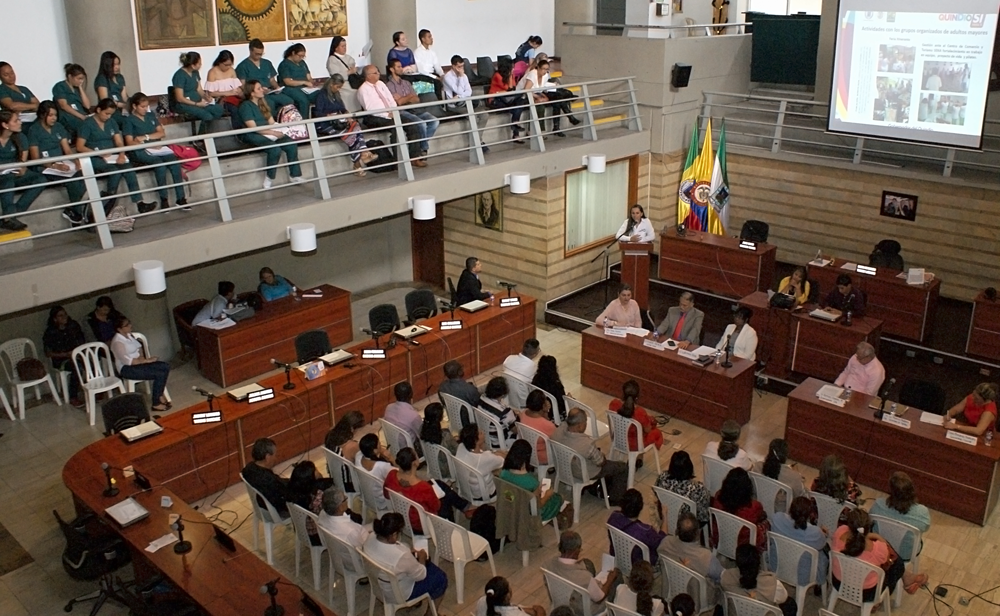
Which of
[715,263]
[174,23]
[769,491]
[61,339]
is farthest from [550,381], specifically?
[174,23]

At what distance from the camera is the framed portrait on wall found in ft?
36.5

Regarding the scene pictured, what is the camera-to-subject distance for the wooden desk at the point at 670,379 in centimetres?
947

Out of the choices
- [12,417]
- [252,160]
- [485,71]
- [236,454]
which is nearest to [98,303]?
[12,417]

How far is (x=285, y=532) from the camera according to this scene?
8055 millimetres

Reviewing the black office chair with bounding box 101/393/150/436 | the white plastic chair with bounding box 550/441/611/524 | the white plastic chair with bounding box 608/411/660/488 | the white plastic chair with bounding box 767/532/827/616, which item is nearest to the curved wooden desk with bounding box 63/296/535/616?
the black office chair with bounding box 101/393/150/436

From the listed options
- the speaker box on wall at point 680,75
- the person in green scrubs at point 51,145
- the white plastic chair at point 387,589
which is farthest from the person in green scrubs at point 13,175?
the speaker box on wall at point 680,75

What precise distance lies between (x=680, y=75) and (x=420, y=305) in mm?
5441

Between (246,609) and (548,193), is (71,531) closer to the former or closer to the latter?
(246,609)

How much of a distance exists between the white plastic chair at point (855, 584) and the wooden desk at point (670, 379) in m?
3.09

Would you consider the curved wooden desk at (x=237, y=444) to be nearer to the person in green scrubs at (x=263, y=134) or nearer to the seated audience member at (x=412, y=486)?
the seated audience member at (x=412, y=486)

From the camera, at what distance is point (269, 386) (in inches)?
357

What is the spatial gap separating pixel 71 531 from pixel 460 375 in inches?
145

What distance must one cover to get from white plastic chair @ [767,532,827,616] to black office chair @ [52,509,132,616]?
16.0 feet

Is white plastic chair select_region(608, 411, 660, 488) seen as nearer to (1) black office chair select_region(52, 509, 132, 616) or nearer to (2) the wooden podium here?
(2) the wooden podium
